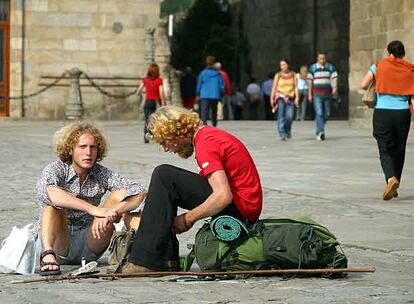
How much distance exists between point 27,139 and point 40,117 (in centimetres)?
946

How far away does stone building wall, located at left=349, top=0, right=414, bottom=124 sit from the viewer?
27.6 m

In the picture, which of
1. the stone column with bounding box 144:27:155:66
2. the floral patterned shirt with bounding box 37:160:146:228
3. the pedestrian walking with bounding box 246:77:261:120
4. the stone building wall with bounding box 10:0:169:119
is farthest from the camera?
the pedestrian walking with bounding box 246:77:261:120

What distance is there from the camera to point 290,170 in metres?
17.2

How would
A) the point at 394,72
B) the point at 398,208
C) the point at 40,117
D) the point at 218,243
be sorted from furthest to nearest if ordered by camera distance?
the point at 40,117, the point at 394,72, the point at 398,208, the point at 218,243

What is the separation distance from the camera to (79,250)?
8758 mm

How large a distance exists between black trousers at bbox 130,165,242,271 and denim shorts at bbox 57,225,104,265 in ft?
1.94

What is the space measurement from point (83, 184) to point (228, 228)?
1.20 meters

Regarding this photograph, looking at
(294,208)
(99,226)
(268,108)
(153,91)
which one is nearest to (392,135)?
(294,208)

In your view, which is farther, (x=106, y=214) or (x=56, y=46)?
(x=56, y=46)

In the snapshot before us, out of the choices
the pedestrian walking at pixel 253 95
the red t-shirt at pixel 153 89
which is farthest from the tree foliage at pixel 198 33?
the red t-shirt at pixel 153 89

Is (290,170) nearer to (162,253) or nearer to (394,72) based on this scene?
(394,72)

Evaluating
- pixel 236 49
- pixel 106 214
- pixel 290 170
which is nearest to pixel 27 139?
pixel 290 170

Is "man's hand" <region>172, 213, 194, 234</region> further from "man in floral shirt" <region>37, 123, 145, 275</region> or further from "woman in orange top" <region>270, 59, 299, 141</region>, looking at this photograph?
"woman in orange top" <region>270, 59, 299, 141</region>

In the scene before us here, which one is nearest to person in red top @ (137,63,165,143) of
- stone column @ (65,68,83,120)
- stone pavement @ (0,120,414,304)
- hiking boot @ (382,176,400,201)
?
stone pavement @ (0,120,414,304)
